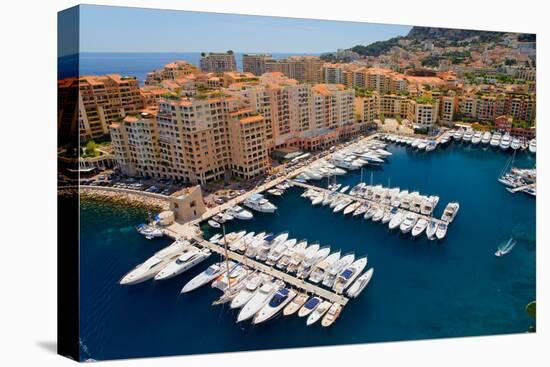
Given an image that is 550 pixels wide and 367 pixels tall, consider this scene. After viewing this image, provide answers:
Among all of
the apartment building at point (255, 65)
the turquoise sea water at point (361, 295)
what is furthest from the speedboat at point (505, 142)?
the apartment building at point (255, 65)

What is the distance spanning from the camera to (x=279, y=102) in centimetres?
1911

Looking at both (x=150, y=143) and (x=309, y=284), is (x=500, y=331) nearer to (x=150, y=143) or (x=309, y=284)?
(x=309, y=284)

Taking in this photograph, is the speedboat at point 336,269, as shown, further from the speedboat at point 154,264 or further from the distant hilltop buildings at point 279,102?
the distant hilltop buildings at point 279,102

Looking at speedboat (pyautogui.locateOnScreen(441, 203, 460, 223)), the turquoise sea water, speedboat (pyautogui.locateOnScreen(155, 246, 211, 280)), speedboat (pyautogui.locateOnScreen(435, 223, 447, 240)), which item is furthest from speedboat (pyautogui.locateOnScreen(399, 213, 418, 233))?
speedboat (pyautogui.locateOnScreen(155, 246, 211, 280))

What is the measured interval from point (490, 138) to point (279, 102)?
36.3ft

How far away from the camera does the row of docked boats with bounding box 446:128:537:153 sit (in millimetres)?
18859

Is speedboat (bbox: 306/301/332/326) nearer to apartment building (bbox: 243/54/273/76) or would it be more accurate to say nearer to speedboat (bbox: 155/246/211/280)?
speedboat (bbox: 155/246/211/280)

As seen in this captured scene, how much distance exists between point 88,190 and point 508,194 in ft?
51.9

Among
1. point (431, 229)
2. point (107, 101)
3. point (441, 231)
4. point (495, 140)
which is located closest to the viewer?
point (441, 231)

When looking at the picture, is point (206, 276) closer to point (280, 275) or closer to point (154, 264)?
point (154, 264)

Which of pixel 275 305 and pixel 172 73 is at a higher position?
pixel 172 73

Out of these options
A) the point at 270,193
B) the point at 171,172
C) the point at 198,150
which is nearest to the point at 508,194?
the point at 270,193

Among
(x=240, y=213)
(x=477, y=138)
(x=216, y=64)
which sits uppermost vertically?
(x=216, y=64)

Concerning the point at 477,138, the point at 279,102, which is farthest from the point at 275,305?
the point at 477,138
